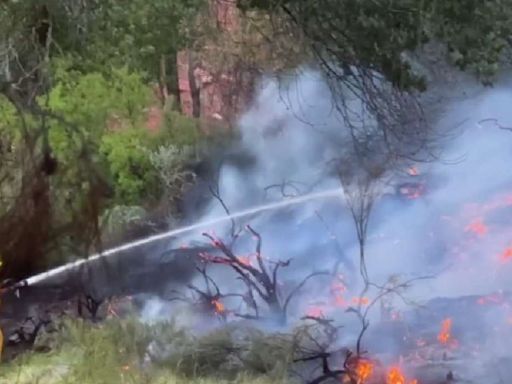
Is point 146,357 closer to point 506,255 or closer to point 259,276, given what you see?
point 259,276

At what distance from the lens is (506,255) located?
397 cm

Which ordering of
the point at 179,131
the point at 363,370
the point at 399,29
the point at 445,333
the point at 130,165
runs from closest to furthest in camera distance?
the point at 399,29 → the point at 363,370 → the point at 445,333 → the point at 130,165 → the point at 179,131

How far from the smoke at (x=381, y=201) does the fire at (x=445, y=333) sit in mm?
38

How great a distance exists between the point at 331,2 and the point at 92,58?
0.81 meters

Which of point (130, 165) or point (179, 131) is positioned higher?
point (179, 131)

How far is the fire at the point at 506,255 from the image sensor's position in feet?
13.0

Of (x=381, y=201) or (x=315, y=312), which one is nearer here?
(x=315, y=312)

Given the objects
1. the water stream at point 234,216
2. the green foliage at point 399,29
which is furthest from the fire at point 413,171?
the green foliage at point 399,29

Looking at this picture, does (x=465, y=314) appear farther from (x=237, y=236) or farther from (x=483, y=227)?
(x=237, y=236)

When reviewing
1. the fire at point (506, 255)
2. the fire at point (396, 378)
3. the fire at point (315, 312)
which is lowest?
the fire at point (396, 378)

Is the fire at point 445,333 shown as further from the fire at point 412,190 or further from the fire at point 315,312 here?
the fire at point 412,190

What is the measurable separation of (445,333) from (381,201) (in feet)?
2.97

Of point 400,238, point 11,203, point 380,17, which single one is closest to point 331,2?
point 380,17

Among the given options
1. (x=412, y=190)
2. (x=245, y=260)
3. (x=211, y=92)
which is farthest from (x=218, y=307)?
(x=211, y=92)
